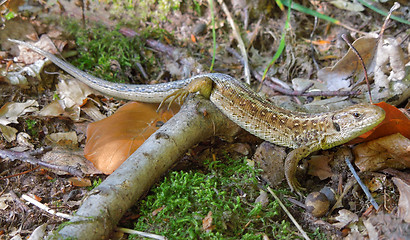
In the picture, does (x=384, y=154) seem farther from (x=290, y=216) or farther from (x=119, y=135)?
(x=119, y=135)

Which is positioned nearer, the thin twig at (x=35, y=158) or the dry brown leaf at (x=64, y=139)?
the thin twig at (x=35, y=158)

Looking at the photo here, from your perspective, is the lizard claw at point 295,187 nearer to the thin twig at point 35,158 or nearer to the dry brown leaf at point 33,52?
the thin twig at point 35,158

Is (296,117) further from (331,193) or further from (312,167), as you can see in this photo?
(331,193)

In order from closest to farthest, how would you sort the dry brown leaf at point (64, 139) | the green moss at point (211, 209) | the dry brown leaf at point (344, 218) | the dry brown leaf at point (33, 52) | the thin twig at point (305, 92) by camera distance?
the green moss at point (211, 209)
the dry brown leaf at point (344, 218)
the dry brown leaf at point (64, 139)
the thin twig at point (305, 92)
the dry brown leaf at point (33, 52)

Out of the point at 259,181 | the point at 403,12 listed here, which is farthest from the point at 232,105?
the point at 403,12

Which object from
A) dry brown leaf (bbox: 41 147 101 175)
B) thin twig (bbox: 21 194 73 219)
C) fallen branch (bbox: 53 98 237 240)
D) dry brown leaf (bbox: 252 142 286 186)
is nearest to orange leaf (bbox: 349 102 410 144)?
dry brown leaf (bbox: 252 142 286 186)

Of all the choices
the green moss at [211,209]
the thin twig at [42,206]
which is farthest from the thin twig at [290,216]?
the thin twig at [42,206]

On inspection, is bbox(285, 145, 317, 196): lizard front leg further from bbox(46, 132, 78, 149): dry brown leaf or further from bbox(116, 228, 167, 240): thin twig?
bbox(46, 132, 78, 149): dry brown leaf
